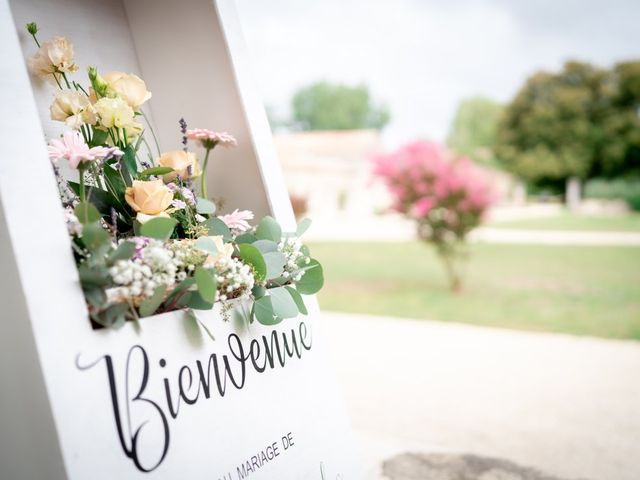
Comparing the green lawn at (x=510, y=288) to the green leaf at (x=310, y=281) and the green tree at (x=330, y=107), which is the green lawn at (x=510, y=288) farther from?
the green tree at (x=330, y=107)

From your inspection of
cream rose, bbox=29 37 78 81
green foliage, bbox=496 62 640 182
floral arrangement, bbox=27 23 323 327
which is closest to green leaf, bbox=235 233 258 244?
Result: floral arrangement, bbox=27 23 323 327

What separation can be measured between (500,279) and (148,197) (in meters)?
8.37

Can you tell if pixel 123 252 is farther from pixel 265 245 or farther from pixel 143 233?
pixel 265 245

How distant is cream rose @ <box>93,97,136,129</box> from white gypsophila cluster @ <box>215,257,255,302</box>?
1.40 ft

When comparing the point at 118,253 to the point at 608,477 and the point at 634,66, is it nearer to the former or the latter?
the point at 608,477

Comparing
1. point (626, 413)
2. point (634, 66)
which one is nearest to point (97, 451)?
point (626, 413)

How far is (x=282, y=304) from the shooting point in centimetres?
141

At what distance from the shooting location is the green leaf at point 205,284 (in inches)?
45.2

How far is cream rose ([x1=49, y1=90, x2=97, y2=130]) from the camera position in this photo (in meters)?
1.33

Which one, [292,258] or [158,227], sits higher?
[158,227]

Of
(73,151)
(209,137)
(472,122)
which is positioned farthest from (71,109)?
(472,122)

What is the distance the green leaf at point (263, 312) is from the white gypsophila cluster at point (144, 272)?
0.83ft

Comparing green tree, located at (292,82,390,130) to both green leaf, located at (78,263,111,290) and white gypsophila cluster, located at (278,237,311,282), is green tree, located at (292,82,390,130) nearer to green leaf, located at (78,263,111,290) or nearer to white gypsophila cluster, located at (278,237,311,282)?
white gypsophila cluster, located at (278,237,311,282)

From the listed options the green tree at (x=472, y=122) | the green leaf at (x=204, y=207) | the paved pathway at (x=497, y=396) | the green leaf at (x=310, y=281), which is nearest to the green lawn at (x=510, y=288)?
the paved pathway at (x=497, y=396)
